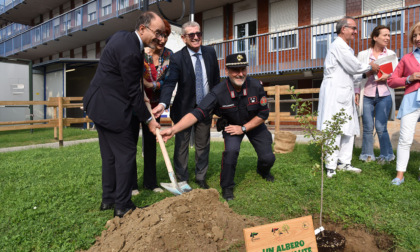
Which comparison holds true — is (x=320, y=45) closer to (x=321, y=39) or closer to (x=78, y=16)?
(x=321, y=39)

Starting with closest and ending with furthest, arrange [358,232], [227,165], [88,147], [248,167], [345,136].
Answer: [358,232]
[227,165]
[345,136]
[248,167]
[88,147]

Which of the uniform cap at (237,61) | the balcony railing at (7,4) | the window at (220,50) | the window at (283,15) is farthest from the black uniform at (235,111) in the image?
the balcony railing at (7,4)

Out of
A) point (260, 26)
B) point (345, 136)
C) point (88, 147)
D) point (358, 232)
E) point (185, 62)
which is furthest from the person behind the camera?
point (260, 26)

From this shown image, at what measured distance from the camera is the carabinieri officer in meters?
3.81

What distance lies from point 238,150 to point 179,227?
1.60 metres

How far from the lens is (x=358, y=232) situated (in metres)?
2.95

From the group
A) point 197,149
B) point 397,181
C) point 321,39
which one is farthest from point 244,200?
point 321,39

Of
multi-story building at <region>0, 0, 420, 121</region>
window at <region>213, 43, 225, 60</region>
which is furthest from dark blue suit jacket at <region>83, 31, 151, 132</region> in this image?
window at <region>213, 43, 225, 60</region>

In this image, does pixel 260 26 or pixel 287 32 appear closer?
pixel 287 32

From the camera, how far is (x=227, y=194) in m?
3.82

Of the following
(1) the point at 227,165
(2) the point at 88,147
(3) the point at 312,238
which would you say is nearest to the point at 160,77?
(1) the point at 227,165

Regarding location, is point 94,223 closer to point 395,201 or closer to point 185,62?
point 185,62

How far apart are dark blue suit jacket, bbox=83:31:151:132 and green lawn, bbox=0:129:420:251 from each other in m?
1.03

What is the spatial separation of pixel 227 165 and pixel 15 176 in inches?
135
